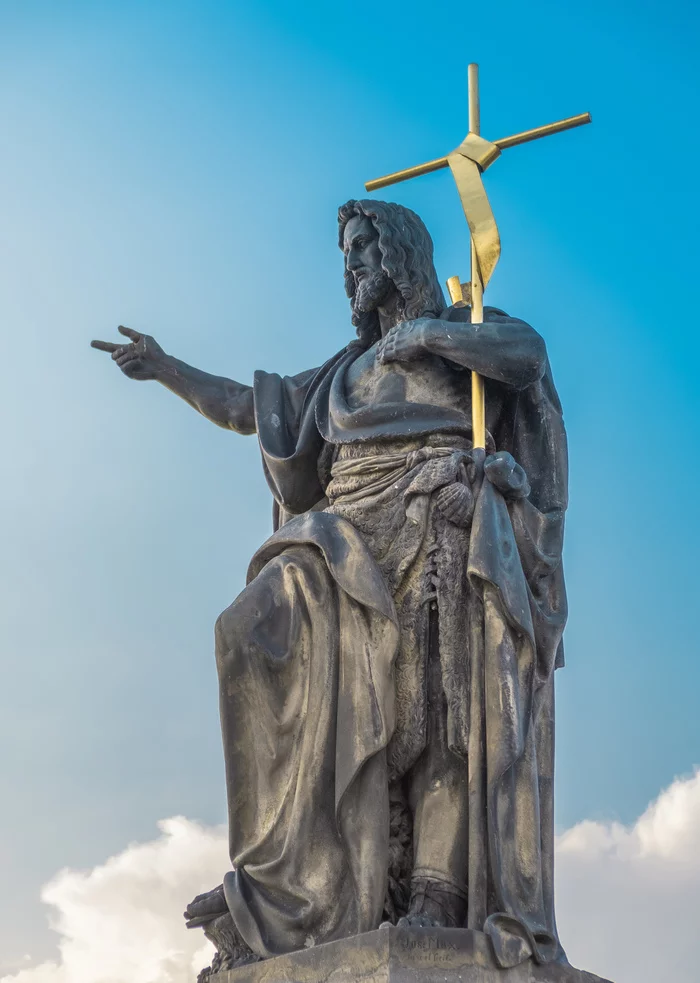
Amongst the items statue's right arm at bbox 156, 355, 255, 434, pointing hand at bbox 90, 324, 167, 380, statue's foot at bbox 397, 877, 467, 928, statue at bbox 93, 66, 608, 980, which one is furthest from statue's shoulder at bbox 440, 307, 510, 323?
statue's foot at bbox 397, 877, 467, 928

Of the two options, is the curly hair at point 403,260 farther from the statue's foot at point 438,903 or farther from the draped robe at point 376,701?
the statue's foot at point 438,903

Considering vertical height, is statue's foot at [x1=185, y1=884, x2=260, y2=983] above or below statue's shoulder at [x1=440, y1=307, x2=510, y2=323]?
below

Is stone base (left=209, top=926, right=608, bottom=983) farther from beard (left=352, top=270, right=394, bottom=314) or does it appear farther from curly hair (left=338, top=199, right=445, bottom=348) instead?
beard (left=352, top=270, right=394, bottom=314)

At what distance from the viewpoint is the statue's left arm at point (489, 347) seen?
28.4ft

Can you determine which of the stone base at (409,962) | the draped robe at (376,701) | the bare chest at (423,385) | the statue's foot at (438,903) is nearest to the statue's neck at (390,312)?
the bare chest at (423,385)

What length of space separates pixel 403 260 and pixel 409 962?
4.07 m

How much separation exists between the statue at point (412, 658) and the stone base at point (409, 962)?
53mm

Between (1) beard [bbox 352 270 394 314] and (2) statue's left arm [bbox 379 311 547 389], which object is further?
(1) beard [bbox 352 270 394 314]

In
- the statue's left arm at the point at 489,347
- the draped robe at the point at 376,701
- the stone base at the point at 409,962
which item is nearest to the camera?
the stone base at the point at 409,962

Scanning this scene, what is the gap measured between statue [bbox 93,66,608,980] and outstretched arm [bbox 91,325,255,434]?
698 millimetres

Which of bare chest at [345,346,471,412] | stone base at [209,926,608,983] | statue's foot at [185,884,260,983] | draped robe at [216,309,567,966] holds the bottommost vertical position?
stone base at [209,926,608,983]

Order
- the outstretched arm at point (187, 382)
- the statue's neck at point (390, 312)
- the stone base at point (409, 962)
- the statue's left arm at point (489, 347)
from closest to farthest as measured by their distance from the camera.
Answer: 1. the stone base at point (409, 962)
2. the statue's left arm at point (489, 347)
3. the statue's neck at point (390, 312)
4. the outstretched arm at point (187, 382)

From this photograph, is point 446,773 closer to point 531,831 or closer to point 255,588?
point 531,831

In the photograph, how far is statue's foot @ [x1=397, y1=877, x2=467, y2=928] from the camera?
7594mm
